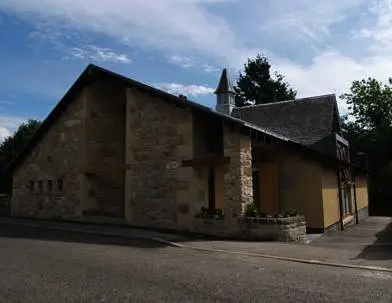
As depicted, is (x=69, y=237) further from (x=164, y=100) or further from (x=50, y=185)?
(x=50, y=185)

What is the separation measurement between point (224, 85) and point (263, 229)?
15.2m

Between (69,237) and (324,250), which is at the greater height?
(69,237)

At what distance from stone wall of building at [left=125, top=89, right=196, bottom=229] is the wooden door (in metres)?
3.50

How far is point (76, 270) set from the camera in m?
7.52

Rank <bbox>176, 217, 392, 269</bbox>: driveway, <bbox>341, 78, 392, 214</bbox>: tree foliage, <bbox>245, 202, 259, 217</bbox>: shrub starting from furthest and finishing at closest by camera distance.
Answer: <bbox>341, 78, 392, 214</bbox>: tree foliage < <bbox>245, 202, 259, 217</bbox>: shrub < <bbox>176, 217, 392, 269</bbox>: driveway

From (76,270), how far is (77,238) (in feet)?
17.2

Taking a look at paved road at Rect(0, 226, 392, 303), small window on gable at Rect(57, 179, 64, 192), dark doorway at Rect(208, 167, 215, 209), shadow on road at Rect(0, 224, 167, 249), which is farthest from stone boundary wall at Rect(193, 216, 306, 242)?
small window on gable at Rect(57, 179, 64, 192)

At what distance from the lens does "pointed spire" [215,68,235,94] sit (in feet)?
84.7

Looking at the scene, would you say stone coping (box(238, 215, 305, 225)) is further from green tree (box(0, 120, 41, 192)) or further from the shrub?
green tree (box(0, 120, 41, 192))

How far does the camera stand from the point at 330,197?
16328mm

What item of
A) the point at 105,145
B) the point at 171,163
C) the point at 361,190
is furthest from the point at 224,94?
the point at 171,163

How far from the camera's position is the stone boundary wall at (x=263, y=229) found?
11.8 metres

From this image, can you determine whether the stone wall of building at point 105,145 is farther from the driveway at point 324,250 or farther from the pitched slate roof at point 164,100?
the driveway at point 324,250

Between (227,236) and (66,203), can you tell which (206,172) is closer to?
(227,236)
